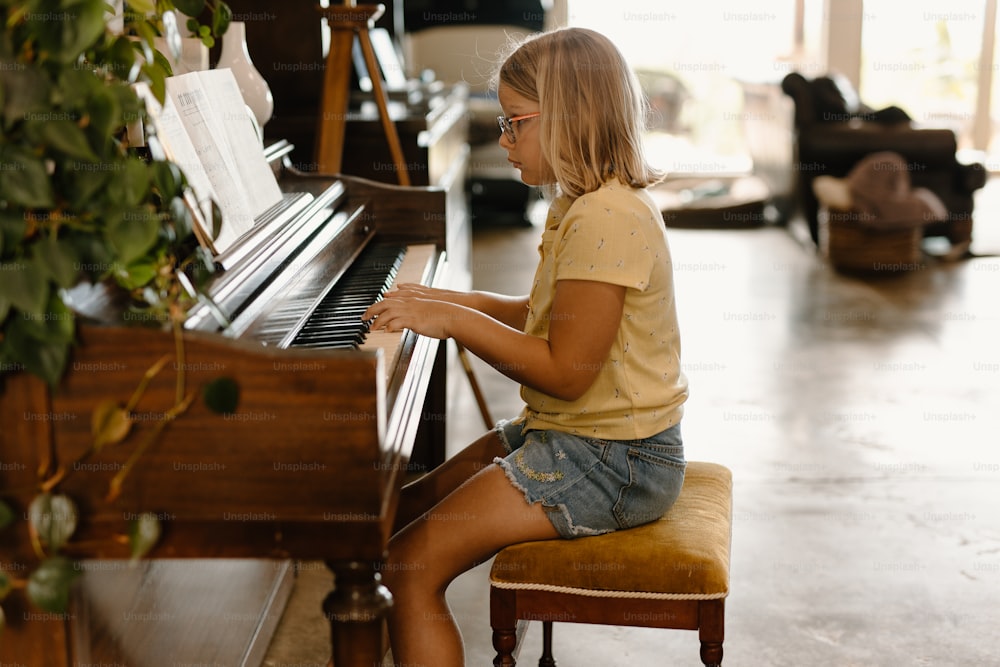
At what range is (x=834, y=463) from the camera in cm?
328

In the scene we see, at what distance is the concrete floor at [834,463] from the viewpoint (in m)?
2.30

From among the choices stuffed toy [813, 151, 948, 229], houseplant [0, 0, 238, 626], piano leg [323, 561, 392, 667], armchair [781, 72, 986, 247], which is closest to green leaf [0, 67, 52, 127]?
houseplant [0, 0, 238, 626]

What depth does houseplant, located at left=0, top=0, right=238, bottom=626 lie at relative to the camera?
1061mm

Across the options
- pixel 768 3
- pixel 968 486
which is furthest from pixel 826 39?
pixel 968 486

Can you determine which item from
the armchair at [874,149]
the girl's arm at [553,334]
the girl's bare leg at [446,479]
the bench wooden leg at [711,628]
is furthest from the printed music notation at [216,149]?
the armchair at [874,149]

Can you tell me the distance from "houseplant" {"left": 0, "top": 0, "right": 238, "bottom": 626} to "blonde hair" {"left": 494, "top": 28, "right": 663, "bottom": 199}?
599 millimetres

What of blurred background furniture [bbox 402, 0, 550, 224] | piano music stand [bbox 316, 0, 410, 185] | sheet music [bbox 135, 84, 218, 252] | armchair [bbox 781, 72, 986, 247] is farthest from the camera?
A: blurred background furniture [bbox 402, 0, 550, 224]

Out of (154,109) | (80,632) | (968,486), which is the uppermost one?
(154,109)

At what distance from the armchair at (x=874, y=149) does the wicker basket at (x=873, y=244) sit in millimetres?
418

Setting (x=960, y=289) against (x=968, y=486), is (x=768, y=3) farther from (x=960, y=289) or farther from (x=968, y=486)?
(x=968, y=486)

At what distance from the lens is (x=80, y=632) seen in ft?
4.30

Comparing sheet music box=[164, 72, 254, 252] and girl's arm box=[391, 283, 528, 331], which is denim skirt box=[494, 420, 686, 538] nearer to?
girl's arm box=[391, 283, 528, 331]

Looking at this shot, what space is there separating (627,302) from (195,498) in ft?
2.38

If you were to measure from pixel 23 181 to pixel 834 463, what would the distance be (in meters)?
2.73
